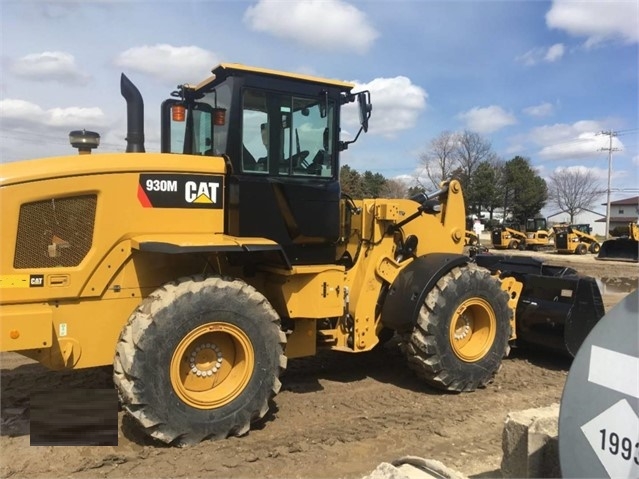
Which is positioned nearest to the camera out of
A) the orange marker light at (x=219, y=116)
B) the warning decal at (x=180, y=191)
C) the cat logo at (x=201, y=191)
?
the warning decal at (x=180, y=191)

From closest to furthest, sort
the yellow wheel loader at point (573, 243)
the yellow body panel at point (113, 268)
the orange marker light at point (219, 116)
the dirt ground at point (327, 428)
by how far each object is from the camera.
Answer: the dirt ground at point (327, 428) → the yellow body panel at point (113, 268) → the orange marker light at point (219, 116) → the yellow wheel loader at point (573, 243)

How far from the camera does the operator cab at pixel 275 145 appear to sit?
482 cm

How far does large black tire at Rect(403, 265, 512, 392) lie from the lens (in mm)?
5332

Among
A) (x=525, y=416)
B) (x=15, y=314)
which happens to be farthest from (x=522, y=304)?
(x=15, y=314)

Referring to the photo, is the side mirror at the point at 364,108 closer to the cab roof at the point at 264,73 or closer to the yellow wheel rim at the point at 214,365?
the cab roof at the point at 264,73

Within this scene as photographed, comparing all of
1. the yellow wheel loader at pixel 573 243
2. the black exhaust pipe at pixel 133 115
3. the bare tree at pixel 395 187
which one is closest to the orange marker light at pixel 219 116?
the black exhaust pipe at pixel 133 115

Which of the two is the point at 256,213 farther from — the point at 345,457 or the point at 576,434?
the point at 576,434

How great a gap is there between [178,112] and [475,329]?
3.71 metres

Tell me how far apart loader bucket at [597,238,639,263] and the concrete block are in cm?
2589

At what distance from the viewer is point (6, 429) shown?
4.39 m

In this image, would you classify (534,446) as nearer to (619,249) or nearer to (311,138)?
(311,138)

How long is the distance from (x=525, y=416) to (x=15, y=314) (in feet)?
10.7

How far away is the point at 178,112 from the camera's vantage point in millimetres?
5523

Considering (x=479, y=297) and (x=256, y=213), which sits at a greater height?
(x=256, y=213)
